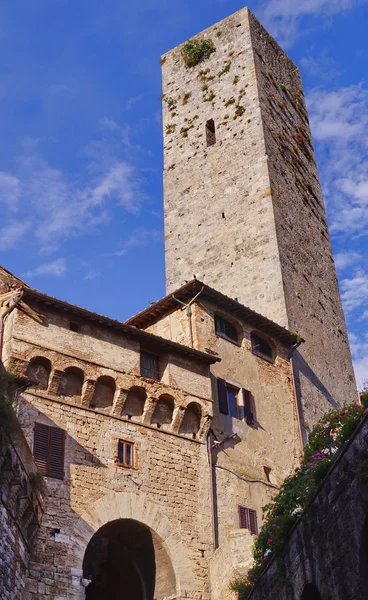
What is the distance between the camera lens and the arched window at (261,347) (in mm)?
27016

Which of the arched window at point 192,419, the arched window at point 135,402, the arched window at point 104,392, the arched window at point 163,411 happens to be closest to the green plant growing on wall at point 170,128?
the arched window at point 192,419

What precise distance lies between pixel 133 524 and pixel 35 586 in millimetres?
3538

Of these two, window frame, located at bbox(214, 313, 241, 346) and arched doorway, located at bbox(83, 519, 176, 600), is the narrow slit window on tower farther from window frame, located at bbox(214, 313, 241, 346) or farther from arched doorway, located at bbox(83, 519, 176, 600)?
arched doorway, located at bbox(83, 519, 176, 600)

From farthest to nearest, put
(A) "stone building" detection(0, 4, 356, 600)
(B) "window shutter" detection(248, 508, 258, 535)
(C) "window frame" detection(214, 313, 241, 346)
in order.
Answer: (C) "window frame" detection(214, 313, 241, 346) < (B) "window shutter" detection(248, 508, 258, 535) < (A) "stone building" detection(0, 4, 356, 600)

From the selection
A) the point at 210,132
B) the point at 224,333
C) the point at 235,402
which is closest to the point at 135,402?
the point at 235,402

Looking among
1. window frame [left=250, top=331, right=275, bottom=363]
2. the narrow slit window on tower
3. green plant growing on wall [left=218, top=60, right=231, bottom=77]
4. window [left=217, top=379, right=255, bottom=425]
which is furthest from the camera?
green plant growing on wall [left=218, top=60, right=231, bottom=77]

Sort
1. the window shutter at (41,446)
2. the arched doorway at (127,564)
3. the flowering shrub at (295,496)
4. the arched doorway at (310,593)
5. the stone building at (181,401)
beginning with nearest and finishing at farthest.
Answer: the arched doorway at (310,593) < the flowering shrub at (295,496) < the window shutter at (41,446) < the stone building at (181,401) < the arched doorway at (127,564)

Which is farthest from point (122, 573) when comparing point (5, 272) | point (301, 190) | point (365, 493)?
point (301, 190)

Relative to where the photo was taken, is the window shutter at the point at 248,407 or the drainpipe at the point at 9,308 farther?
the window shutter at the point at 248,407

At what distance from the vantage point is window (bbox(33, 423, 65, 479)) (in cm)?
1922

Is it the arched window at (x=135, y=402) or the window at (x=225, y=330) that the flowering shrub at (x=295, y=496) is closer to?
the arched window at (x=135, y=402)

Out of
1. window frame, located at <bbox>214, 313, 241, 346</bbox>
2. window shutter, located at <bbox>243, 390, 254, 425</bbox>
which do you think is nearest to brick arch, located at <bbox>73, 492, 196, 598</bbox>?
window shutter, located at <bbox>243, 390, 254, 425</bbox>

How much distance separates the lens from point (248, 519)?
22891mm

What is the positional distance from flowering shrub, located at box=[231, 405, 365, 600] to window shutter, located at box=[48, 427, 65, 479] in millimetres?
4916
